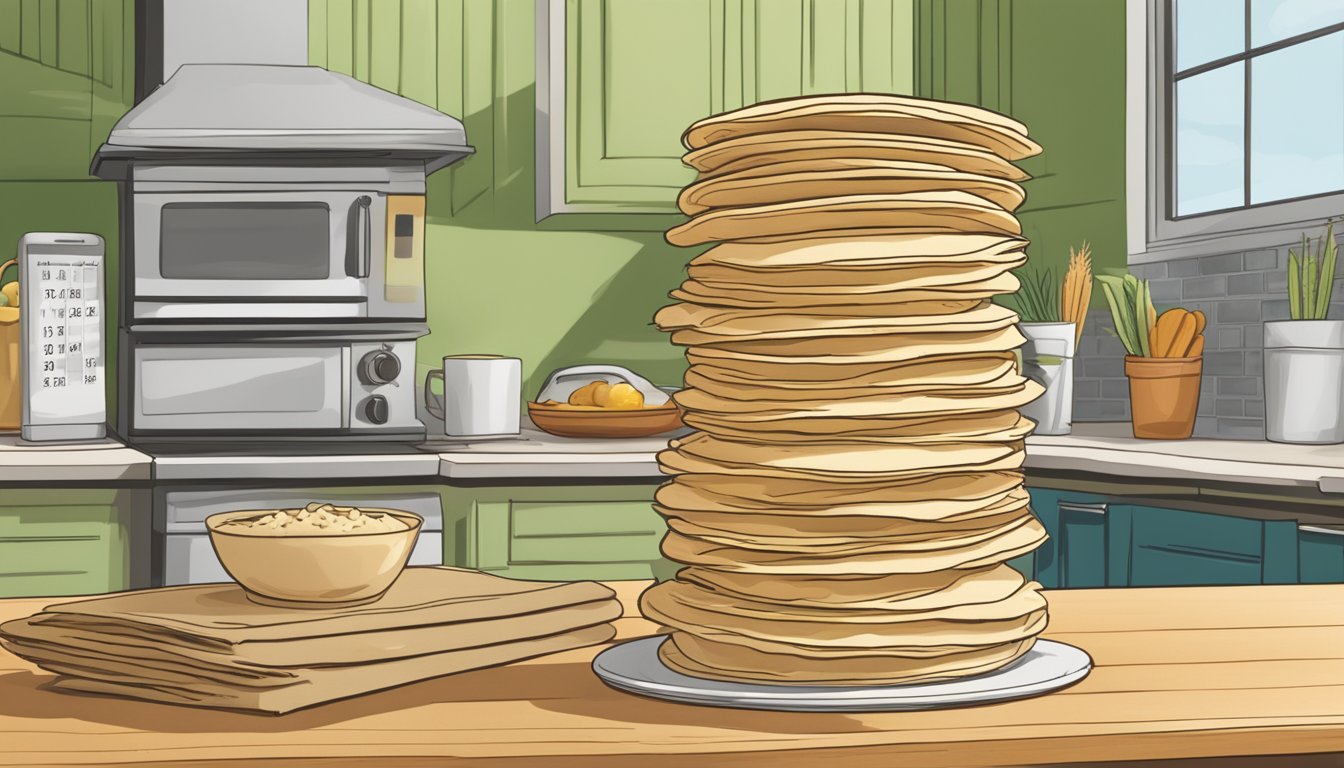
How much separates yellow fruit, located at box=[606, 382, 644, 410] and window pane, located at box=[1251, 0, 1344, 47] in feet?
5.04

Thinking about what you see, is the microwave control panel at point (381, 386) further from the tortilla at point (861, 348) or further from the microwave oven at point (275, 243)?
the tortilla at point (861, 348)

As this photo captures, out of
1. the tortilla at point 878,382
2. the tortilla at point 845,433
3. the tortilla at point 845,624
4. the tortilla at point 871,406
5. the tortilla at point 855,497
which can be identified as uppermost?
the tortilla at point 878,382

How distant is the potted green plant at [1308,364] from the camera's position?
2469 millimetres

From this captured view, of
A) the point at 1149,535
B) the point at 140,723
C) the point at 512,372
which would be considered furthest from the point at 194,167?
the point at 140,723

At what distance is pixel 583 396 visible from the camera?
3014 mm

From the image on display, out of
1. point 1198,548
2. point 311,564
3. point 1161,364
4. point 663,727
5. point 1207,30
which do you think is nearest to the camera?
point 663,727

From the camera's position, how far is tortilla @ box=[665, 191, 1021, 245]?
2.14 ft

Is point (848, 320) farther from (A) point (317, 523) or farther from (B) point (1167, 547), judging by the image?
(B) point (1167, 547)

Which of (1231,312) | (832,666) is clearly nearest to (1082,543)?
(1231,312)

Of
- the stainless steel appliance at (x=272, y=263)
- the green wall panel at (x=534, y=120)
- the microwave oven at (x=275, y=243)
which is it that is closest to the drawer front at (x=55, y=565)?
the stainless steel appliance at (x=272, y=263)

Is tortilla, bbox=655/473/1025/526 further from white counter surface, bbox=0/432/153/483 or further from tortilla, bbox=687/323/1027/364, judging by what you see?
white counter surface, bbox=0/432/153/483

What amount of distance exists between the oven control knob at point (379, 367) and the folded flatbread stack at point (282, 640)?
78.1 inches

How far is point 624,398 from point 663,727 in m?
2.33

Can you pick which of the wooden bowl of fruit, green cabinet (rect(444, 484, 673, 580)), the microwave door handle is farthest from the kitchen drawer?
the microwave door handle
